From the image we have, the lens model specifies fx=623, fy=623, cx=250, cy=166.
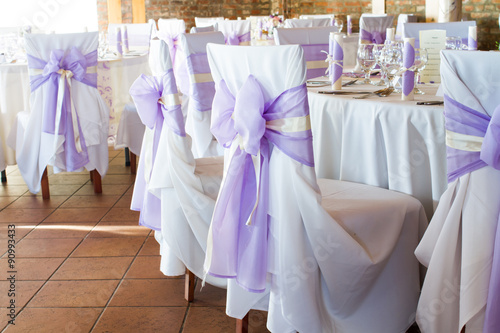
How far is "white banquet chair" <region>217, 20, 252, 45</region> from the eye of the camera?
6.28 m

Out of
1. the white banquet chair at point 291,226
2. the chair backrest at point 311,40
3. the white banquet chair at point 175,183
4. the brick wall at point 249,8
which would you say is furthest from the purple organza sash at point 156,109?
the brick wall at point 249,8

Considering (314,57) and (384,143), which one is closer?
(384,143)

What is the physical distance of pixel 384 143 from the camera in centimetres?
Answer: 229

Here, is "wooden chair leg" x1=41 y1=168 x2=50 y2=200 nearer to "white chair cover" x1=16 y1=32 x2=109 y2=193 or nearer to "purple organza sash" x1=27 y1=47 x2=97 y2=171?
"white chair cover" x1=16 y1=32 x2=109 y2=193

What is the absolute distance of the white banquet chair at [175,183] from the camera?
2385 millimetres

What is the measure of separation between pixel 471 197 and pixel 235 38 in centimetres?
472

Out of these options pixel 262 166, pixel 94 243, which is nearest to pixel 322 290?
pixel 262 166

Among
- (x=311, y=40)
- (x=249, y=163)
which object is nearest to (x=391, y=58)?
(x=249, y=163)

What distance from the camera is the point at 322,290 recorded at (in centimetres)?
200

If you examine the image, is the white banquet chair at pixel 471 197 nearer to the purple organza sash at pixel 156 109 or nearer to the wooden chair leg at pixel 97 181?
the purple organza sash at pixel 156 109

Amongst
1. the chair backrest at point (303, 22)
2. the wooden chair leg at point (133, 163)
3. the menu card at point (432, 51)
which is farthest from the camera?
the chair backrest at point (303, 22)

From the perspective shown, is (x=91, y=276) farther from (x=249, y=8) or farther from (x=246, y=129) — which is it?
(x=249, y=8)

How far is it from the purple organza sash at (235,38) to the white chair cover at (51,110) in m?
2.53

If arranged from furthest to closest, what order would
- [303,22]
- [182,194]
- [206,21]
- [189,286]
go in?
[206,21], [303,22], [189,286], [182,194]
